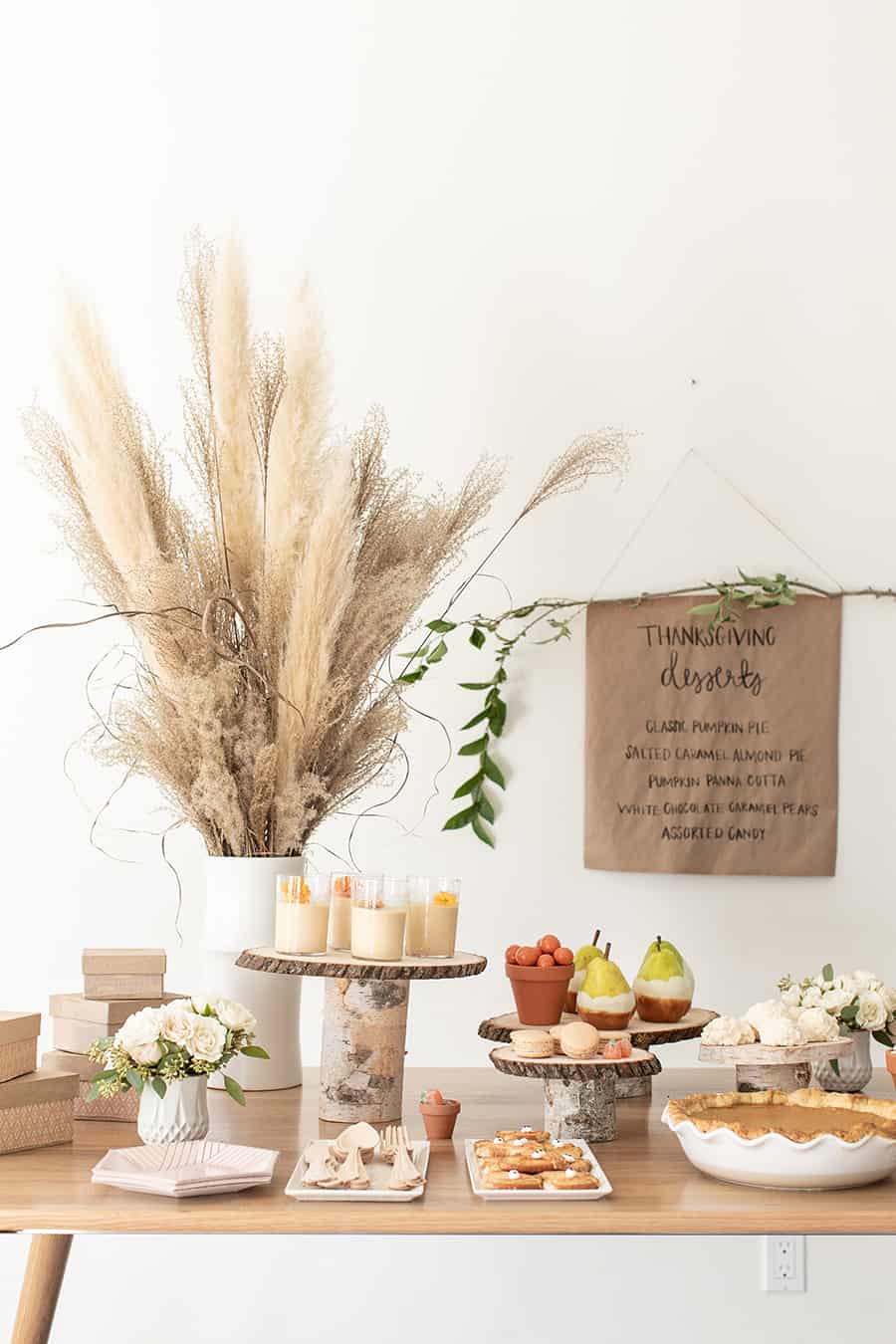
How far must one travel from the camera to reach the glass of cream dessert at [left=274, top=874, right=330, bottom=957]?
5.87ft

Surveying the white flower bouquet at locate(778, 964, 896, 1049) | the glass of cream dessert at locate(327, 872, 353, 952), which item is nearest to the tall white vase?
the glass of cream dessert at locate(327, 872, 353, 952)

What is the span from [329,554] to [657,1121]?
88cm

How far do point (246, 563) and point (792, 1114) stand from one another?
1.08 metres

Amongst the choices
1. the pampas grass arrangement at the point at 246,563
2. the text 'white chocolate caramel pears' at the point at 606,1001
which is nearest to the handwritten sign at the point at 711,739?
the pampas grass arrangement at the point at 246,563

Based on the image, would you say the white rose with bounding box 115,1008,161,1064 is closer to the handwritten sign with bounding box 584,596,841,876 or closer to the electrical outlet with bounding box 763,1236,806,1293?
the handwritten sign with bounding box 584,596,841,876

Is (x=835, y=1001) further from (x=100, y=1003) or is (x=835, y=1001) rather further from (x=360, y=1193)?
(x=100, y=1003)

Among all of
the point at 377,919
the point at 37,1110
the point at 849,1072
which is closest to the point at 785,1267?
the point at 849,1072

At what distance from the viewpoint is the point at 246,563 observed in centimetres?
211

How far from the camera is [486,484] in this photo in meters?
2.22

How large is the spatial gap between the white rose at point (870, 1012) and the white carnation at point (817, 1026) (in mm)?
116

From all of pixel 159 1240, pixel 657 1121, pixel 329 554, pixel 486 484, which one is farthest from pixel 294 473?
pixel 159 1240

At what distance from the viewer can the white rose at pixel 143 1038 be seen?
160cm

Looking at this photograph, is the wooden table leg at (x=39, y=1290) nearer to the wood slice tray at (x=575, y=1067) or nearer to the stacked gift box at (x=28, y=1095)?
the stacked gift box at (x=28, y=1095)

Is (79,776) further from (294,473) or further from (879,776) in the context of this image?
(879,776)
